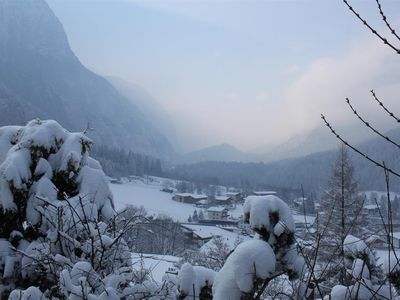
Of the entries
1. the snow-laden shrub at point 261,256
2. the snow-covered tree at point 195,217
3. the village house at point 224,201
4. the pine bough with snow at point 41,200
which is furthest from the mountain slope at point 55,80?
the snow-laden shrub at point 261,256

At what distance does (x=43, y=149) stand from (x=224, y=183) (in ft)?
412

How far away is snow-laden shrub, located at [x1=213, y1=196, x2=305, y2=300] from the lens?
1385mm

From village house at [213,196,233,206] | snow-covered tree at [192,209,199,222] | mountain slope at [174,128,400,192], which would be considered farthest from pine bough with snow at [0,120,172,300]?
mountain slope at [174,128,400,192]

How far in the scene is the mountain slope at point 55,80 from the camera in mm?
144750

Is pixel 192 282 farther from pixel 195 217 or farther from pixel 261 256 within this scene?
pixel 195 217

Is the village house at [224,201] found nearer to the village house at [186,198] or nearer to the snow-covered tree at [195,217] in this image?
the village house at [186,198]

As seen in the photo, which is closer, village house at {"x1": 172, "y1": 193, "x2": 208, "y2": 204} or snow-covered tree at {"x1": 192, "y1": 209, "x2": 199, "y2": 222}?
snow-covered tree at {"x1": 192, "y1": 209, "x2": 199, "y2": 222}

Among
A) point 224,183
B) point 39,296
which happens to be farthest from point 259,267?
point 224,183

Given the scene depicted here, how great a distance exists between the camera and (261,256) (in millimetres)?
1374

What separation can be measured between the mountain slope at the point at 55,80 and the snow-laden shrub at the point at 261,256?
139 m

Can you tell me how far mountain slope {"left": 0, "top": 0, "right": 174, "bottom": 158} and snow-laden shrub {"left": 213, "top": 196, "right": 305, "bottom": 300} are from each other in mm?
139214

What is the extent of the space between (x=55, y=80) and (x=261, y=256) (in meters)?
174

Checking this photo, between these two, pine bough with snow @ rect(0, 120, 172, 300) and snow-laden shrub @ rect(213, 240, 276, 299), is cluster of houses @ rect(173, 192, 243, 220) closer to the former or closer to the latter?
pine bough with snow @ rect(0, 120, 172, 300)

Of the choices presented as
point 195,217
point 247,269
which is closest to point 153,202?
point 195,217
